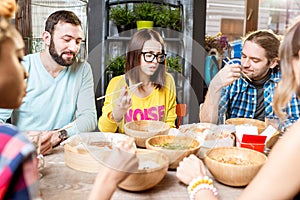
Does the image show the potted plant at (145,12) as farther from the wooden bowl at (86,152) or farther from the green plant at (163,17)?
the wooden bowl at (86,152)

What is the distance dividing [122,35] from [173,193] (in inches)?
88.8

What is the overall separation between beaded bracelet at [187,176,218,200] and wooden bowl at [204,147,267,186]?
0.07m

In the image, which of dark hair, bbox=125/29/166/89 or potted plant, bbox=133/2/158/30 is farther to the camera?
potted plant, bbox=133/2/158/30

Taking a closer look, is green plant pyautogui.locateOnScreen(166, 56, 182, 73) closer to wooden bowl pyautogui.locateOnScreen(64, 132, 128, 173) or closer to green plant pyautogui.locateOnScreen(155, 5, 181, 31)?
green plant pyautogui.locateOnScreen(155, 5, 181, 31)

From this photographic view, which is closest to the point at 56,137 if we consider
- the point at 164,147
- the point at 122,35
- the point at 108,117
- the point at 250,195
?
the point at 108,117

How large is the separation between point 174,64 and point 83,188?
2.27 metres

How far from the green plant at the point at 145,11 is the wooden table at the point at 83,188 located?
84.1 inches

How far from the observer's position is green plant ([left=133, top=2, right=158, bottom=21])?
3.03 m

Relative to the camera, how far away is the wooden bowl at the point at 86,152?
3.62ft

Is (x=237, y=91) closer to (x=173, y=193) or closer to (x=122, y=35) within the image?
(x=173, y=193)

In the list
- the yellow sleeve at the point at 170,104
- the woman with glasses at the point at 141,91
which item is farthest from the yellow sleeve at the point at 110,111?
the yellow sleeve at the point at 170,104

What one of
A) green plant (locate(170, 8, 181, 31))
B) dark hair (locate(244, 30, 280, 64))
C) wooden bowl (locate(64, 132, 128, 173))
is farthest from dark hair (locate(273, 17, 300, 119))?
green plant (locate(170, 8, 181, 31))

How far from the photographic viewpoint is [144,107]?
176cm

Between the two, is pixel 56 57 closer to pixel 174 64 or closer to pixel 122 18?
pixel 122 18
